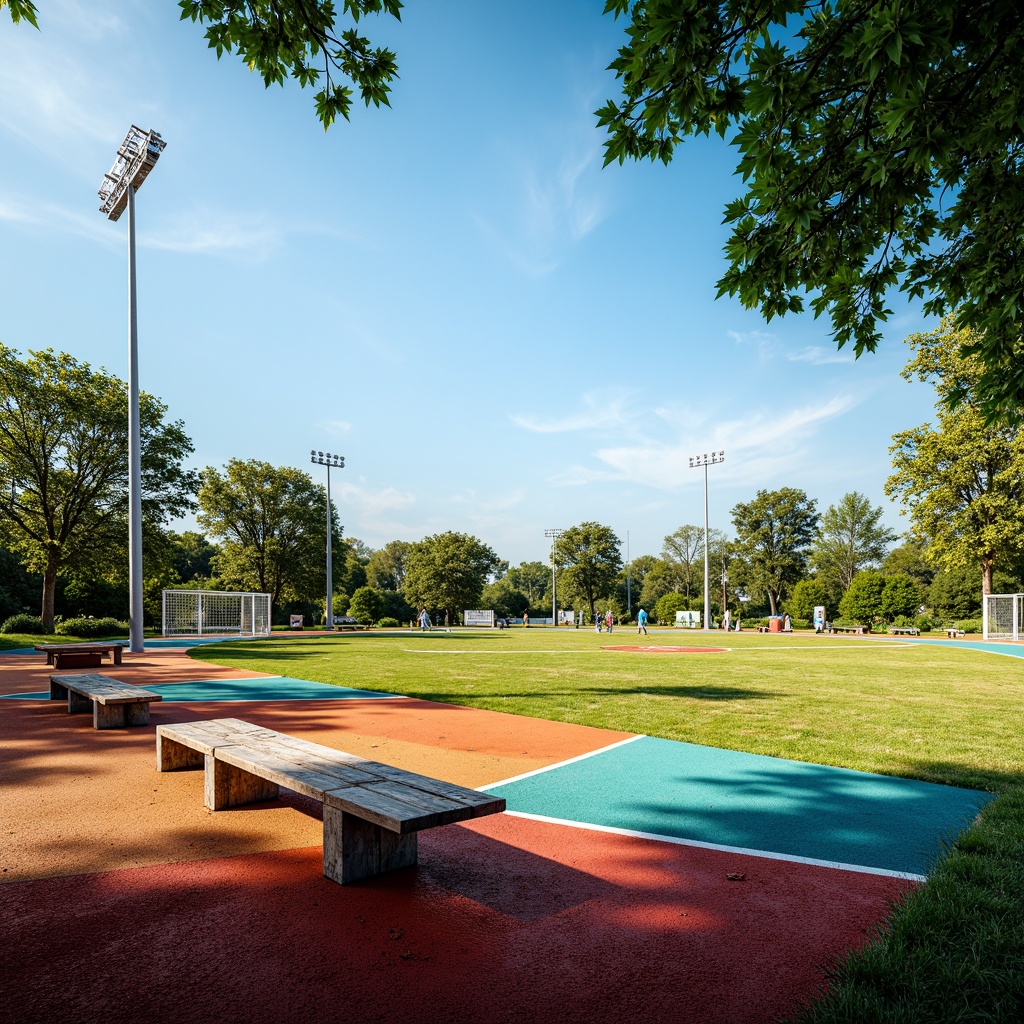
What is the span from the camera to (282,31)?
5.02 m

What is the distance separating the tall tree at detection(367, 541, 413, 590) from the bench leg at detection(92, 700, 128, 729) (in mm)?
110376

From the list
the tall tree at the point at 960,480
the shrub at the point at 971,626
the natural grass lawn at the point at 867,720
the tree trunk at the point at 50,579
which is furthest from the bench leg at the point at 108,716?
the shrub at the point at 971,626

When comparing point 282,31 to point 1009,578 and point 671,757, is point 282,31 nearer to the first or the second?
point 671,757

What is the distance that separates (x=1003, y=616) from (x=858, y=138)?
132ft

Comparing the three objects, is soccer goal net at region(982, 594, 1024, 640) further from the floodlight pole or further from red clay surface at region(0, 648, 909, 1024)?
the floodlight pole

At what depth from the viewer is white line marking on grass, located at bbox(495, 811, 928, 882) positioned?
404 centimetres

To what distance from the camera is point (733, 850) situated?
4.41m

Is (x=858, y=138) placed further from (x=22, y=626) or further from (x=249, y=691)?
(x=22, y=626)

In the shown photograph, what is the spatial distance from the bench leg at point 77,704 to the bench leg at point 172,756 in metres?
4.14

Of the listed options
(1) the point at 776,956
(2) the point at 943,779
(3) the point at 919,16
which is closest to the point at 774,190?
(3) the point at 919,16

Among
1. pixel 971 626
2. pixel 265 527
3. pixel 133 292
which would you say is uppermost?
pixel 133 292

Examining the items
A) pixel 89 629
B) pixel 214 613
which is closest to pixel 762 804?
pixel 89 629

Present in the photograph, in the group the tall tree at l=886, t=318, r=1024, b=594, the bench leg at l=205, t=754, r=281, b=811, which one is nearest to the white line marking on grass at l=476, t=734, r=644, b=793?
the bench leg at l=205, t=754, r=281, b=811

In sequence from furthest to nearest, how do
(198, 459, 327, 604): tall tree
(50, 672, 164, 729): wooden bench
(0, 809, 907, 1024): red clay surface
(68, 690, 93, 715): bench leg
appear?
1. (198, 459, 327, 604): tall tree
2. (68, 690, 93, 715): bench leg
3. (50, 672, 164, 729): wooden bench
4. (0, 809, 907, 1024): red clay surface
